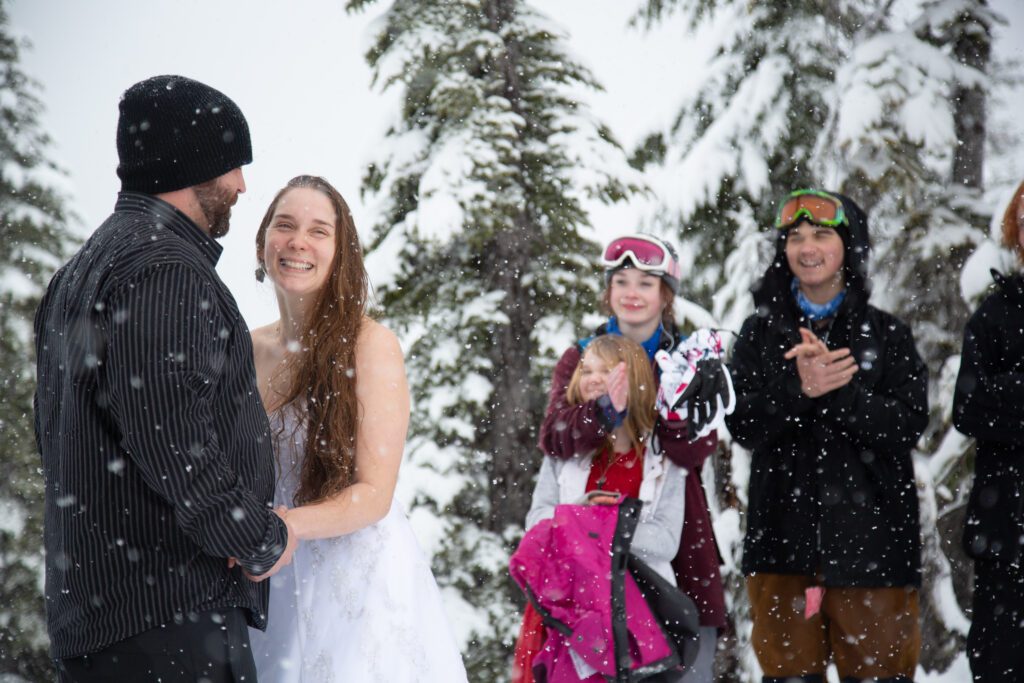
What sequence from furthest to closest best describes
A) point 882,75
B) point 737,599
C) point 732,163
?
point 732,163, point 737,599, point 882,75

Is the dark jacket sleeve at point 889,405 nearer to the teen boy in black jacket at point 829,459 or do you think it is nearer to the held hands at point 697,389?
the teen boy in black jacket at point 829,459

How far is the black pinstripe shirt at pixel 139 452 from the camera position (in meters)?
2.09

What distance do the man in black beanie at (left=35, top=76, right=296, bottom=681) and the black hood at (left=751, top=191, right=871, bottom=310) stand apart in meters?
2.74

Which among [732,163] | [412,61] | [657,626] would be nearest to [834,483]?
[657,626]

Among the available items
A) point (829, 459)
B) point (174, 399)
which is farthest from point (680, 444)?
point (174, 399)

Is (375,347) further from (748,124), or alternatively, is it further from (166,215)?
(748,124)

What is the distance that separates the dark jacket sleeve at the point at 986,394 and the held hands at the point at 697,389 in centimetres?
93

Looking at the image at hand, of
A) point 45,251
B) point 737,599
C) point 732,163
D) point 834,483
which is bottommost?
point 737,599

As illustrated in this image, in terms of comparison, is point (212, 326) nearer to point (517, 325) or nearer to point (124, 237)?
point (124, 237)

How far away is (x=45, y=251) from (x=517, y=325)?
6.64 m

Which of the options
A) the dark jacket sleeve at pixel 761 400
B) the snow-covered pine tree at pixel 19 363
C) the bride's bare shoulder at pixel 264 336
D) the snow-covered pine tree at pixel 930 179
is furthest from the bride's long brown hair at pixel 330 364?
the snow-covered pine tree at pixel 19 363

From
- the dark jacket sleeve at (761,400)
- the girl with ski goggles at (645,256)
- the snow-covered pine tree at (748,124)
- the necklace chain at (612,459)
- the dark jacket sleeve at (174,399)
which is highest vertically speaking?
the snow-covered pine tree at (748,124)

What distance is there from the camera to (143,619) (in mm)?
2133

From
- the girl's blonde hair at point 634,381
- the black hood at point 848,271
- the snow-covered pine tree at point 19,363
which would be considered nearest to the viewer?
the girl's blonde hair at point 634,381
